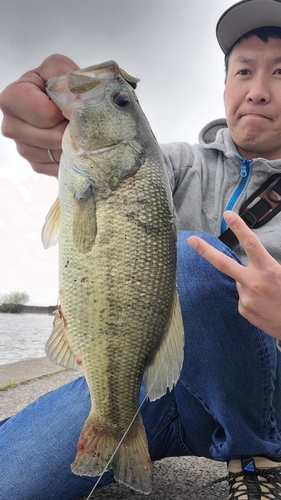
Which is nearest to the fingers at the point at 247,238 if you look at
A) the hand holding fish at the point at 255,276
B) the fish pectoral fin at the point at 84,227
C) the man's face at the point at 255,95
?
the hand holding fish at the point at 255,276

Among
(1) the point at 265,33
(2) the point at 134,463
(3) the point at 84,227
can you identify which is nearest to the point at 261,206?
(1) the point at 265,33

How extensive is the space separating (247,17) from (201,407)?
228cm

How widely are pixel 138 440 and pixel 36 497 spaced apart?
84 centimetres

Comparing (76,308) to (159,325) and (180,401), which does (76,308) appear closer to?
(159,325)

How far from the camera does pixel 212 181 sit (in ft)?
8.72

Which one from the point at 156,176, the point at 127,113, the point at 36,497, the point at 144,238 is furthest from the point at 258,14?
the point at 36,497

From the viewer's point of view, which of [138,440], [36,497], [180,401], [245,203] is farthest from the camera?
[245,203]

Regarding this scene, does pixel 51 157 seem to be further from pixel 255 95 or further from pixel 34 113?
pixel 255 95

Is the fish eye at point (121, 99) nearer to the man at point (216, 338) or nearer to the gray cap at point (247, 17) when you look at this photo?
the man at point (216, 338)

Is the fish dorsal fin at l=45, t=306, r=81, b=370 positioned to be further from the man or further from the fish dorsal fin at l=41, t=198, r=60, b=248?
the man

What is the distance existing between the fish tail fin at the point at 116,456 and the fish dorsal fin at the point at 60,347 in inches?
7.9

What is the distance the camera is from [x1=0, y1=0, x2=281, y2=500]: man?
1.50 m

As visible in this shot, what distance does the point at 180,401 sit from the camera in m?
2.00

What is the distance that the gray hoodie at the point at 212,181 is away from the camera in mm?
2490
